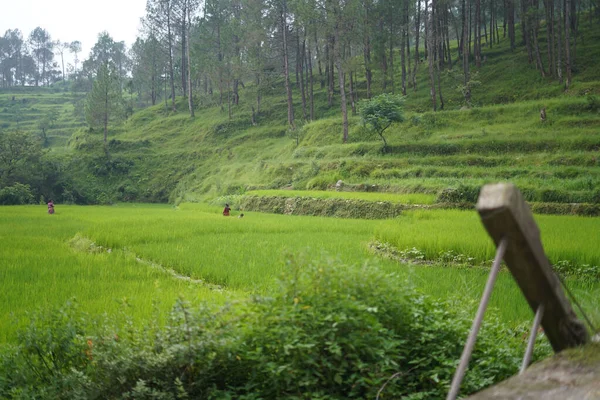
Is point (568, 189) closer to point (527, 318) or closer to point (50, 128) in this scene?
point (527, 318)

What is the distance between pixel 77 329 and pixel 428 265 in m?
5.23

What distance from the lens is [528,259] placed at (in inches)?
70.4

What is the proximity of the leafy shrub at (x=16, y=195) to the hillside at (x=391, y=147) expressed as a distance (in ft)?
8.58

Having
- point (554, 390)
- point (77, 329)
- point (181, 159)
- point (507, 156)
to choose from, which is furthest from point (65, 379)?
point (181, 159)

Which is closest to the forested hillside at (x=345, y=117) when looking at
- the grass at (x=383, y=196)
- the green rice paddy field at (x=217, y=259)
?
the grass at (x=383, y=196)

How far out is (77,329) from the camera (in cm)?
368

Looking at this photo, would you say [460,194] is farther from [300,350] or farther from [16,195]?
[16,195]

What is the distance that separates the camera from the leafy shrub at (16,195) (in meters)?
26.8

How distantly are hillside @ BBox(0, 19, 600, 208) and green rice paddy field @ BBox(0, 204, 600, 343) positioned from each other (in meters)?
5.22

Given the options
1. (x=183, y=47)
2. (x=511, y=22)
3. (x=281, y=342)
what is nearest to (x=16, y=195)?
(x=183, y=47)

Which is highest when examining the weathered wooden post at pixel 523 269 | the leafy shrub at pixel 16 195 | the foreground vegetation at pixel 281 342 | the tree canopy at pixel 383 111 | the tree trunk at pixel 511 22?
the tree trunk at pixel 511 22

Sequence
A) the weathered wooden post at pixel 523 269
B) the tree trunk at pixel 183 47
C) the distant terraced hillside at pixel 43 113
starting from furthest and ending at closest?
the distant terraced hillside at pixel 43 113 < the tree trunk at pixel 183 47 < the weathered wooden post at pixel 523 269

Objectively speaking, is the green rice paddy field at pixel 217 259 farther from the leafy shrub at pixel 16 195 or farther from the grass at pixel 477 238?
the leafy shrub at pixel 16 195

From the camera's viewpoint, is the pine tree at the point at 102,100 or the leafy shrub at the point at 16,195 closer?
the leafy shrub at the point at 16,195
